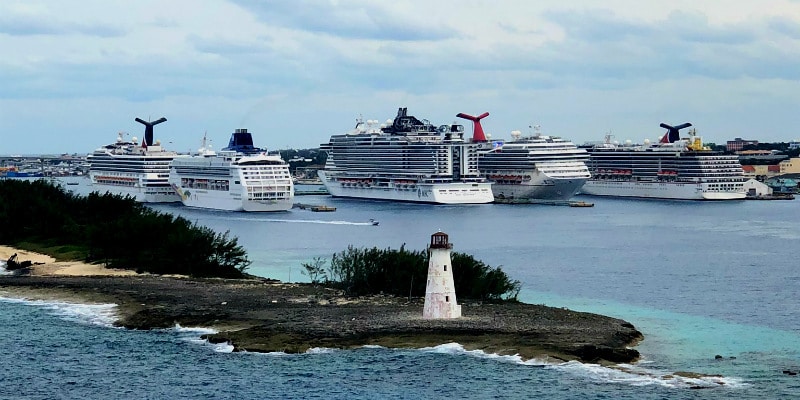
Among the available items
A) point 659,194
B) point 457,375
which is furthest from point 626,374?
point 659,194

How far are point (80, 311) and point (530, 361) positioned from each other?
16.0 m

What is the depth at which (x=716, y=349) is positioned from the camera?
35.3 m

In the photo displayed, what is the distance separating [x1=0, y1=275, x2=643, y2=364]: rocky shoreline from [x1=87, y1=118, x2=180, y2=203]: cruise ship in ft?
238

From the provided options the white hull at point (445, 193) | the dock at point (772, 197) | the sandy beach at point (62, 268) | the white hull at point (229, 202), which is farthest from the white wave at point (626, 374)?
the dock at point (772, 197)

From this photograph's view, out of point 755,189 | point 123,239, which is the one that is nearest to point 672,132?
point 755,189

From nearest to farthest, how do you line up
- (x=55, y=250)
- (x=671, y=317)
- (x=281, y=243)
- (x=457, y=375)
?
1. (x=457, y=375)
2. (x=671, y=317)
3. (x=55, y=250)
4. (x=281, y=243)

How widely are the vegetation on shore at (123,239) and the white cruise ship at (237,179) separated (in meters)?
34.0

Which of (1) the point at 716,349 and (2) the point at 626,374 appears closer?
(2) the point at 626,374

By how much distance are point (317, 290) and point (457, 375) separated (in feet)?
46.9

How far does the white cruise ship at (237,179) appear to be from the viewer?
340 feet

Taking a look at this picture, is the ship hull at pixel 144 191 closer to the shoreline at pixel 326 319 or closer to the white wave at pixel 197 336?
the shoreline at pixel 326 319

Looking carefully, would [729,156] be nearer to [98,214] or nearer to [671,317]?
[98,214]

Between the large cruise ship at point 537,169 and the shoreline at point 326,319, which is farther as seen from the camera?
the large cruise ship at point 537,169

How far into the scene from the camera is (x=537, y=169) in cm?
12594
